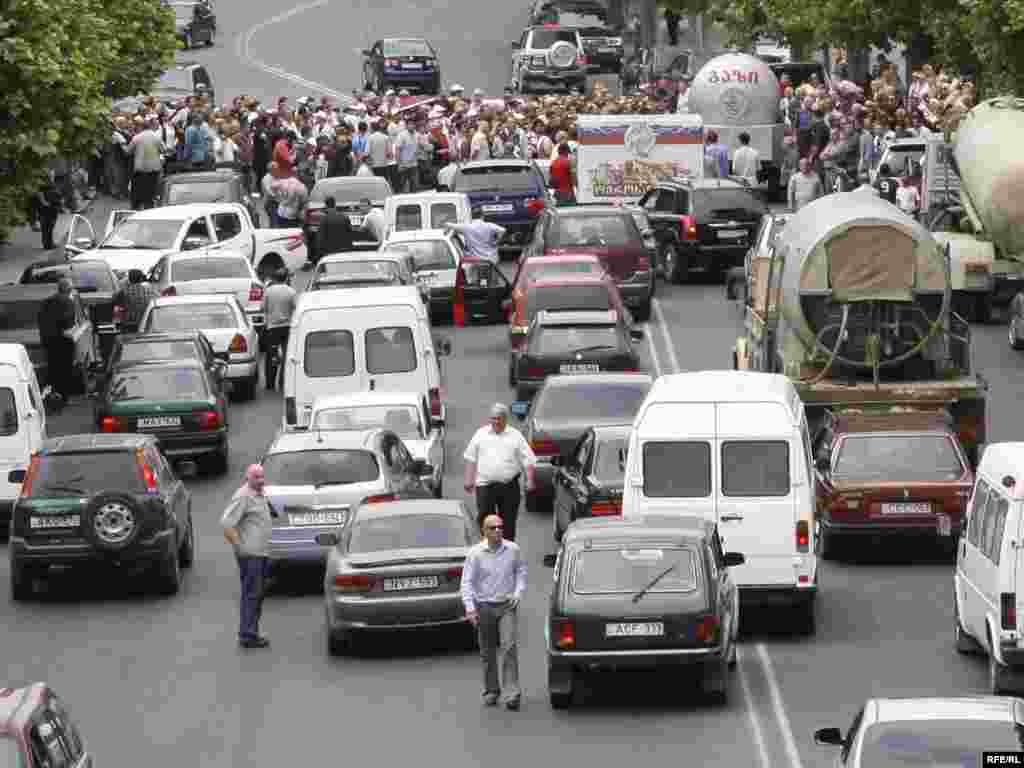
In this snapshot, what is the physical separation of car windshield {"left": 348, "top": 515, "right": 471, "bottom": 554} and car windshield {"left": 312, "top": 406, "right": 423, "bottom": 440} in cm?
703

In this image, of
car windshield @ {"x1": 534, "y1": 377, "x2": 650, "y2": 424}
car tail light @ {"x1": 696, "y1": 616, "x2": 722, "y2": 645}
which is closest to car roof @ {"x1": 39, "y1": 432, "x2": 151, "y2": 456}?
car windshield @ {"x1": 534, "y1": 377, "x2": 650, "y2": 424}

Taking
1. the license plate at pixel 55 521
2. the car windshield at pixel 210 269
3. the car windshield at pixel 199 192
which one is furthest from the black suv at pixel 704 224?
the license plate at pixel 55 521

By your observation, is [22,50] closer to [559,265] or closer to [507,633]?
[559,265]

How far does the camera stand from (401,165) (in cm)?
5866

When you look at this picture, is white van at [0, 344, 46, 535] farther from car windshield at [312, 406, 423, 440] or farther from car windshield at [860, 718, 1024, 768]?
car windshield at [860, 718, 1024, 768]

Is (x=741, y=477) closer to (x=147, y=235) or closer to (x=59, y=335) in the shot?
(x=59, y=335)

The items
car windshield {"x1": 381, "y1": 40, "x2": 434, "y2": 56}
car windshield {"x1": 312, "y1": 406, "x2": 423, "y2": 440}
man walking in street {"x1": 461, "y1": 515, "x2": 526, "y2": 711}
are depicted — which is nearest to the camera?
man walking in street {"x1": 461, "y1": 515, "x2": 526, "y2": 711}

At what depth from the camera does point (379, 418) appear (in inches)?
1265

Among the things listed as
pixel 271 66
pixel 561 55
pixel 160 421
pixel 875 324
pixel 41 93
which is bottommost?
pixel 271 66

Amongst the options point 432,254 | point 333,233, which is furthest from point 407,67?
point 432,254

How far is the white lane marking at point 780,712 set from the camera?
20452 millimetres

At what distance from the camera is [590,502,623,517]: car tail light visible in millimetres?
27766

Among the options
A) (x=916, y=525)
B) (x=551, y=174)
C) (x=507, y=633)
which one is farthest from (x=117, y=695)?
(x=551, y=174)

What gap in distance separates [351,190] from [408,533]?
92.4 feet
